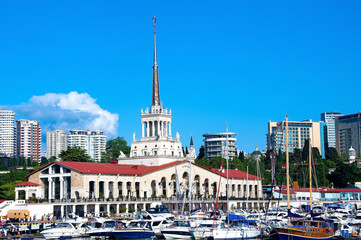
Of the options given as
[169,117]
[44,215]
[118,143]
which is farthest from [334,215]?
[118,143]

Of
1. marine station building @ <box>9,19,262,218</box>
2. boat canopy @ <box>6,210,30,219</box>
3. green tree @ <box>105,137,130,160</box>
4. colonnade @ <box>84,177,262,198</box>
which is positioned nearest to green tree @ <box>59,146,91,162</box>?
marine station building @ <box>9,19,262,218</box>

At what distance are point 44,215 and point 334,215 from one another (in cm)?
3673

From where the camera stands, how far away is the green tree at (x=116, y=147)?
149 m

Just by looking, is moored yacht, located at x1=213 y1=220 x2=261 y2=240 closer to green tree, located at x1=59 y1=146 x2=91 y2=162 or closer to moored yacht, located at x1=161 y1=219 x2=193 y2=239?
moored yacht, located at x1=161 y1=219 x2=193 y2=239

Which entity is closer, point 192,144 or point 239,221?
point 239,221

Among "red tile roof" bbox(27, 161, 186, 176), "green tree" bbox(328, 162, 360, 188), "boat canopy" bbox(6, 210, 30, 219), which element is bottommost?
"boat canopy" bbox(6, 210, 30, 219)

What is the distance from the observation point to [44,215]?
76.1 metres

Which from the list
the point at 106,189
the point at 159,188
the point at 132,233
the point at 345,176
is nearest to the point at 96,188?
the point at 106,189

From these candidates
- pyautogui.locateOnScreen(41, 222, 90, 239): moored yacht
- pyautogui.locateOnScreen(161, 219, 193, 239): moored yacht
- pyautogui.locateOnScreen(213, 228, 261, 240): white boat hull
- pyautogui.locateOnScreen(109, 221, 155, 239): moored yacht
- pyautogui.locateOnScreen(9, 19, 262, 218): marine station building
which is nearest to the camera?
pyautogui.locateOnScreen(213, 228, 261, 240): white boat hull

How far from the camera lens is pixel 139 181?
3688 inches

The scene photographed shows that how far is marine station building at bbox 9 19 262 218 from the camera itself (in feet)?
274

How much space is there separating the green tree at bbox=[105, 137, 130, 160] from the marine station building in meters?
40.8

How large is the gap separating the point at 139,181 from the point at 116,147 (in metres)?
59.0

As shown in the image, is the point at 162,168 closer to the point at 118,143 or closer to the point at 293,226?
the point at 293,226
